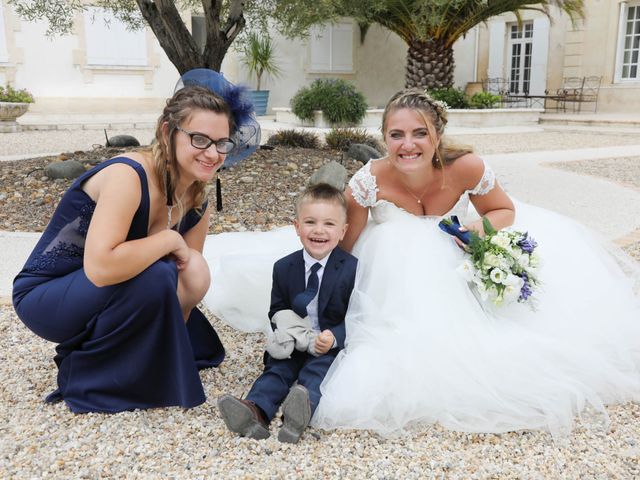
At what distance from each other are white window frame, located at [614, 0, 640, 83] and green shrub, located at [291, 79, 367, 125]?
870cm

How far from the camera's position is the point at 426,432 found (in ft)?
7.08

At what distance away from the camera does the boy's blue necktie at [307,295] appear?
8.13ft

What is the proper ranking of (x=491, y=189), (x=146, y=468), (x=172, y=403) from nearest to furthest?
(x=146, y=468) → (x=172, y=403) → (x=491, y=189)

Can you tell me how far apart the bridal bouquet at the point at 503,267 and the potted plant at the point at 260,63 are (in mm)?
13854

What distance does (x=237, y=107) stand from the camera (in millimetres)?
2500

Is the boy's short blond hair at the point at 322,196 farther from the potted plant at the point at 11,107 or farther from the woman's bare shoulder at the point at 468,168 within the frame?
the potted plant at the point at 11,107

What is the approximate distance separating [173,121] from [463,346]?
1.34 meters

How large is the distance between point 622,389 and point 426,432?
81 centimetres

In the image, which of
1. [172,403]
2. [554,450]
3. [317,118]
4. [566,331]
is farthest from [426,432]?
[317,118]

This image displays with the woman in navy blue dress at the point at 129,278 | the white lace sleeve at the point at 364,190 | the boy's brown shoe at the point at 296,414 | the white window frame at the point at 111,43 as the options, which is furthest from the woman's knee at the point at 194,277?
the white window frame at the point at 111,43

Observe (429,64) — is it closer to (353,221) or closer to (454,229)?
(353,221)

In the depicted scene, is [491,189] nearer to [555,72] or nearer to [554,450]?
[554,450]

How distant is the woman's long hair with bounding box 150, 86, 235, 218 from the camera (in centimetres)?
220

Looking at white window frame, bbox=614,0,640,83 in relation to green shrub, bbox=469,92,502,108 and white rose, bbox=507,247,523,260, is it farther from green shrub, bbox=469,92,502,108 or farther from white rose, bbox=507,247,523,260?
white rose, bbox=507,247,523,260
